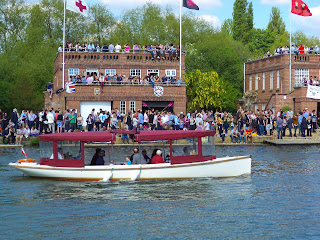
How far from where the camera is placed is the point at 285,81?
196 ft

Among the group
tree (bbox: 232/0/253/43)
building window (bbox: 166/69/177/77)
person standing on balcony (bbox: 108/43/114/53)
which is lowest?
building window (bbox: 166/69/177/77)

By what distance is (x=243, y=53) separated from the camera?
82.1 m

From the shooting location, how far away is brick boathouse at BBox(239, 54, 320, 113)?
2233 inches

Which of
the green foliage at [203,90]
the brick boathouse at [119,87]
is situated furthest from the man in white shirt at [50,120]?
the green foliage at [203,90]

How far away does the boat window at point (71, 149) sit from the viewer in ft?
85.0

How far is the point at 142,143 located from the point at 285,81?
120 feet

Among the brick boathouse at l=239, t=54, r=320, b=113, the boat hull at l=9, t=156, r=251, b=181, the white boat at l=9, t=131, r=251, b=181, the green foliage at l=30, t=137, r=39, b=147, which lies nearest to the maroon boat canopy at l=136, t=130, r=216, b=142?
the white boat at l=9, t=131, r=251, b=181

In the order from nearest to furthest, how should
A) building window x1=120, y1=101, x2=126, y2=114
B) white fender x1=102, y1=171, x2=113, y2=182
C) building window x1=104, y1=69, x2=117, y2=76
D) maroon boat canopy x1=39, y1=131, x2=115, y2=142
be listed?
white fender x1=102, y1=171, x2=113, y2=182 → maroon boat canopy x1=39, y1=131, x2=115, y2=142 → building window x1=120, y1=101, x2=126, y2=114 → building window x1=104, y1=69, x2=117, y2=76

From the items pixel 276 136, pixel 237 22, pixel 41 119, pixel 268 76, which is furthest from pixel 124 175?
pixel 237 22

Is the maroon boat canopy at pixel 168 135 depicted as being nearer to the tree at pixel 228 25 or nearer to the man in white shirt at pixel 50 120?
the man in white shirt at pixel 50 120

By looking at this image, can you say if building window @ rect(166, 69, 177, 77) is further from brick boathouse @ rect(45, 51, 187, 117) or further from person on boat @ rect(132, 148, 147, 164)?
person on boat @ rect(132, 148, 147, 164)

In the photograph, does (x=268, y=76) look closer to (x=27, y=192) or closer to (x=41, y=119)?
(x=41, y=119)

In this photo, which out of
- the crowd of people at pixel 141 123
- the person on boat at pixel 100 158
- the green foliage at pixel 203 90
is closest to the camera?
the person on boat at pixel 100 158

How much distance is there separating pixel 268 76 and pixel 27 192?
145ft
